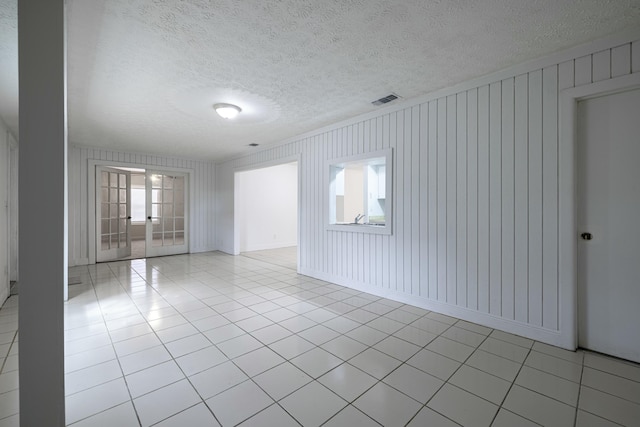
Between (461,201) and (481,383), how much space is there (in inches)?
69.6

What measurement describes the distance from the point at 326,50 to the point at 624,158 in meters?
2.60

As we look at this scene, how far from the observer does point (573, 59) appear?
2375 mm

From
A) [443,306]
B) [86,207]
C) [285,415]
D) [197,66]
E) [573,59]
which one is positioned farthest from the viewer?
[86,207]

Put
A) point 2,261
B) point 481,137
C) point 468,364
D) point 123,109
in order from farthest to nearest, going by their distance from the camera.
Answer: point 123,109 < point 2,261 < point 481,137 < point 468,364

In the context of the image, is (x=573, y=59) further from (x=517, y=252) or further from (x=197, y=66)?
(x=197, y=66)

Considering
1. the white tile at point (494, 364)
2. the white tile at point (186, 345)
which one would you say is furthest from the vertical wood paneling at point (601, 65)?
the white tile at point (186, 345)

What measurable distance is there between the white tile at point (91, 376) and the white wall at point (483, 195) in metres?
2.96

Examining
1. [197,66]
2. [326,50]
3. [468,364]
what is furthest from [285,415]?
[197,66]

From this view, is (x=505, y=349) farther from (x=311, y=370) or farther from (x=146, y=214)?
(x=146, y=214)

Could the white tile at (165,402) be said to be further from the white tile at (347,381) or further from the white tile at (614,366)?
the white tile at (614,366)

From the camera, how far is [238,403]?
1748 mm

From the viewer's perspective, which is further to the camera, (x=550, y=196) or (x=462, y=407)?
(x=550, y=196)

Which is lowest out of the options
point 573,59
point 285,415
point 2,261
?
point 285,415

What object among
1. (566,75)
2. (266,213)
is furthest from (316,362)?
(266,213)
